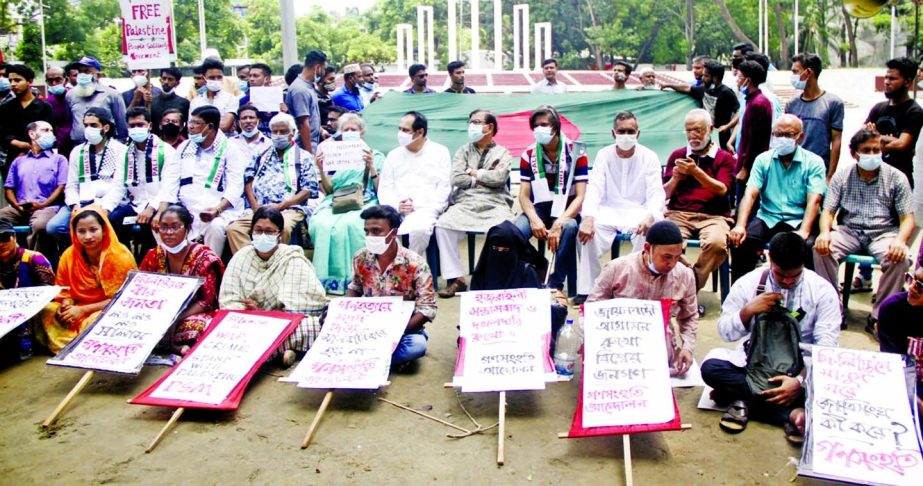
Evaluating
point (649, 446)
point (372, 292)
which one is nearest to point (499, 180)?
point (372, 292)

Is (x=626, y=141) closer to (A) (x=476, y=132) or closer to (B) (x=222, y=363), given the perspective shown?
(A) (x=476, y=132)

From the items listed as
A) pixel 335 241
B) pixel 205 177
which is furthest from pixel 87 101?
pixel 335 241

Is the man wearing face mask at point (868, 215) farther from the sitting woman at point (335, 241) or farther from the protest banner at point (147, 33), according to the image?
the protest banner at point (147, 33)

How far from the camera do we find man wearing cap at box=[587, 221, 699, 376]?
5223 millimetres

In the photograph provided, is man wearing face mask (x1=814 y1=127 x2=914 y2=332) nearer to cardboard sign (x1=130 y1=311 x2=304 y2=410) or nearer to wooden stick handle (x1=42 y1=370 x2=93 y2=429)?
cardboard sign (x1=130 y1=311 x2=304 y2=410)

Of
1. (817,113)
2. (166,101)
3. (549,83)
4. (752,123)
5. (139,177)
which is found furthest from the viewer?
(549,83)

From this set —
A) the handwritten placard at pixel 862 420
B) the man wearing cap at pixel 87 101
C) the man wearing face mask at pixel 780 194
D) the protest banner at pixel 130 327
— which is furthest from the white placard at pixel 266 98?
the handwritten placard at pixel 862 420

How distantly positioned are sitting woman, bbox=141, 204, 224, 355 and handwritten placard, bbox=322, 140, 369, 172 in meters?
2.09

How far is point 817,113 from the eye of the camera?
7.45 metres

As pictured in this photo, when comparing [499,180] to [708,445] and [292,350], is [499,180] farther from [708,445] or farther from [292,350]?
[708,445]

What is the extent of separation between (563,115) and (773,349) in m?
5.71

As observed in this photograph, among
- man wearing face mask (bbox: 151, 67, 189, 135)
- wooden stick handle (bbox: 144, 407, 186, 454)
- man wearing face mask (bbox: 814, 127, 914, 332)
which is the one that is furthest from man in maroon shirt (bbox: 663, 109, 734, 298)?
man wearing face mask (bbox: 151, 67, 189, 135)

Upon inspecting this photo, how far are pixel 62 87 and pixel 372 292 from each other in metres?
5.85

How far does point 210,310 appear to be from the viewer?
620 cm
